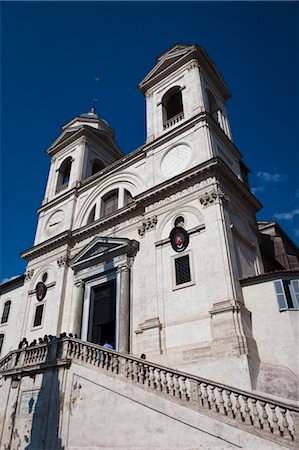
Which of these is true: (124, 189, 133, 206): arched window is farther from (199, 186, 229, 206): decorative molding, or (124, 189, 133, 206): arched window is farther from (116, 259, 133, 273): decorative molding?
(199, 186, 229, 206): decorative molding

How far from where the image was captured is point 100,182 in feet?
68.8

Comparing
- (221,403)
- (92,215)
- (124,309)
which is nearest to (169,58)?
(92,215)

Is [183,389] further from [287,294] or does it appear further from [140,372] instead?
[287,294]

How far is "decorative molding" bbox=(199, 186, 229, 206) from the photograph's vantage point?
45.8 ft

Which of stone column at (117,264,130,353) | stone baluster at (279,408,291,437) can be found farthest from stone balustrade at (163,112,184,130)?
stone baluster at (279,408,291,437)

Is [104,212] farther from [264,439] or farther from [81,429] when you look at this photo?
[264,439]

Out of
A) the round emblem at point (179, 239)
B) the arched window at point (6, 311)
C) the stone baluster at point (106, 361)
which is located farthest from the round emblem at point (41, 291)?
the stone baluster at point (106, 361)

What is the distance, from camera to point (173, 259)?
14117 millimetres

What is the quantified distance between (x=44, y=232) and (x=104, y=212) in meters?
5.26

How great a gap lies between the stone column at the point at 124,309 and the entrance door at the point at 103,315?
0.91 m

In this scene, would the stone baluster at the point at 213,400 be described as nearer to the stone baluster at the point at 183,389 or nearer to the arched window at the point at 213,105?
the stone baluster at the point at 183,389

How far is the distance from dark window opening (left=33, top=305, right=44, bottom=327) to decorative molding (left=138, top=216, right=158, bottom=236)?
753 centimetres

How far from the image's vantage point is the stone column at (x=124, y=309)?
1375 cm

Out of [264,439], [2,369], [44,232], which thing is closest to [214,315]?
[264,439]
